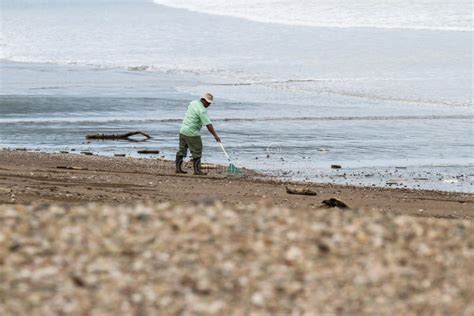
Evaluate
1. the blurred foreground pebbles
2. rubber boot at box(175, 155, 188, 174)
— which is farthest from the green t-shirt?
the blurred foreground pebbles

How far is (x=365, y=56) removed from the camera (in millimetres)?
39281

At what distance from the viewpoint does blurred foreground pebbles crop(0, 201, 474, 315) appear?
649 cm

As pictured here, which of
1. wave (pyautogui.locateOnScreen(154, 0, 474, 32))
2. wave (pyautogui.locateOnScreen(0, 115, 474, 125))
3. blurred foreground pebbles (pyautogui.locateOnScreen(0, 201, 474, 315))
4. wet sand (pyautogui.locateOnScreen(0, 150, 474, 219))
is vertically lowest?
wet sand (pyautogui.locateOnScreen(0, 150, 474, 219))

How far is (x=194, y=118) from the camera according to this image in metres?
17.1

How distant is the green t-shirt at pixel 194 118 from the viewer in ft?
55.5

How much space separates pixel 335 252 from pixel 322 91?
22.3 metres

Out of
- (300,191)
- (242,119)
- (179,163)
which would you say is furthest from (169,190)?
(242,119)

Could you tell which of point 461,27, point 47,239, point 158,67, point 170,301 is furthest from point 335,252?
point 461,27

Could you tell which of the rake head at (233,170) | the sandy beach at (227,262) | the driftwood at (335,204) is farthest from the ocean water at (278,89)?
the sandy beach at (227,262)

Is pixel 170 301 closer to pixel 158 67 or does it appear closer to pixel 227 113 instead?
pixel 227 113

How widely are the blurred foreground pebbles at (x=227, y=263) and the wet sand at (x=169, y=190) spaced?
494 cm

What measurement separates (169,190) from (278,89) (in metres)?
15.6

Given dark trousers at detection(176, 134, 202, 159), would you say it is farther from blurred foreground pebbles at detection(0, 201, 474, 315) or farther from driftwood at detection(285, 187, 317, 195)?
blurred foreground pebbles at detection(0, 201, 474, 315)

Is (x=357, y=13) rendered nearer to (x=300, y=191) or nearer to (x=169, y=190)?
(x=300, y=191)
